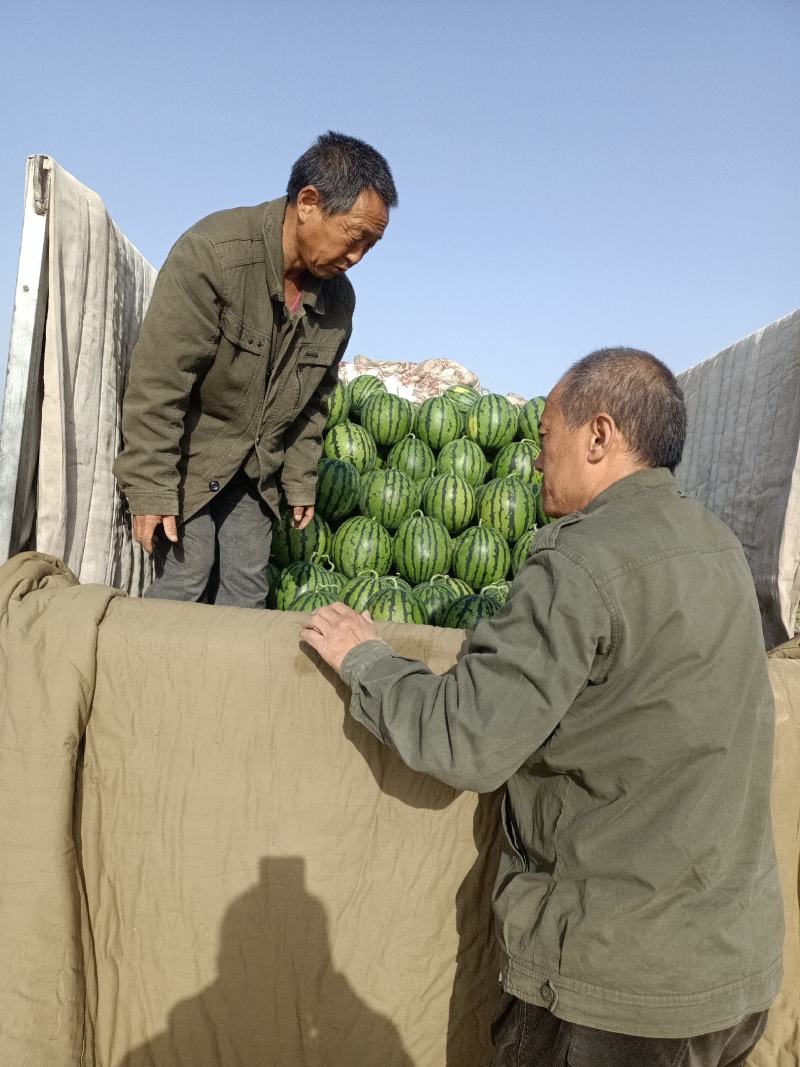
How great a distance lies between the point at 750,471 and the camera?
3.38 m

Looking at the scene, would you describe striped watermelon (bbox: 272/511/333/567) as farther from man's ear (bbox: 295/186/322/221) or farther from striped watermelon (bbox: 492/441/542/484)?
man's ear (bbox: 295/186/322/221)

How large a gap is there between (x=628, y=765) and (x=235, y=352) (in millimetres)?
1946

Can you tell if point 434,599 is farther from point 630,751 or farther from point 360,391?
point 630,751

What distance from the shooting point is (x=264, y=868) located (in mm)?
1858

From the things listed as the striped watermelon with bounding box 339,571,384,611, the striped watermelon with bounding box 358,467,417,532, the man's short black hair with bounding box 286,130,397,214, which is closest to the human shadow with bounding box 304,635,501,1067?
the man's short black hair with bounding box 286,130,397,214

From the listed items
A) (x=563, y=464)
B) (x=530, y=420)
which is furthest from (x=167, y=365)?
(x=530, y=420)

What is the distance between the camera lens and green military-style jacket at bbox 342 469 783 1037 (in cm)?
135

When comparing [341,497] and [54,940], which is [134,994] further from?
[341,497]

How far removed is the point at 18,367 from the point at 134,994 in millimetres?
1723

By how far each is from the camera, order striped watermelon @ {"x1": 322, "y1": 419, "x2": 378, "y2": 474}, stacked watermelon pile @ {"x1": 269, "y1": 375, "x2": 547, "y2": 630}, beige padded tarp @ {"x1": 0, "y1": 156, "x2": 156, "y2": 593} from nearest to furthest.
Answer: beige padded tarp @ {"x1": 0, "y1": 156, "x2": 156, "y2": 593}, stacked watermelon pile @ {"x1": 269, "y1": 375, "x2": 547, "y2": 630}, striped watermelon @ {"x1": 322, "y1": 419, "x2": 378, "y2": 474}

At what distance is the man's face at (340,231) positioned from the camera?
2.51 meters

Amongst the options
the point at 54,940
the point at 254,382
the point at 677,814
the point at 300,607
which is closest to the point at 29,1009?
the point at 54,940

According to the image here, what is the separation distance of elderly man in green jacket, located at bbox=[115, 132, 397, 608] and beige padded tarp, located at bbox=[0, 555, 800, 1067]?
907 millimetres

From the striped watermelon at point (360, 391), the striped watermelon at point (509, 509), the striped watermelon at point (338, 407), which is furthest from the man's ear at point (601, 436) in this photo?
the striped watermelon at point (360, 391)
